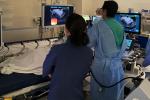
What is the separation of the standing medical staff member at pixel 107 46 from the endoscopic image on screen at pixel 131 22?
112 cm

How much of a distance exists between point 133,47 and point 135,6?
51.5 inches

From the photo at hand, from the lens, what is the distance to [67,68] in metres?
1.94

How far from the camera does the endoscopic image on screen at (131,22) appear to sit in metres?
3.67

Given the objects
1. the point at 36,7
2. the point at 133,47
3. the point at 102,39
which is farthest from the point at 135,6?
the point at 102,39

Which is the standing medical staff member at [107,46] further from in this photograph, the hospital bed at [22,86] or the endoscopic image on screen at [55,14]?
the endoscopic image on screen at [55,14]

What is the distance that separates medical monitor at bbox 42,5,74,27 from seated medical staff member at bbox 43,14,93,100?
4.58 ft

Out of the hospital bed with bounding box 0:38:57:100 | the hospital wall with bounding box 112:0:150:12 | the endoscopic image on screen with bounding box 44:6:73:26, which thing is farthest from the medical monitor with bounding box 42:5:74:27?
the hospital wall with bounding box 112:0:150:12

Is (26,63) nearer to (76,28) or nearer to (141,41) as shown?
(76,28)

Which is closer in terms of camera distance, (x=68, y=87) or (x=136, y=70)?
(x=68, y=87)

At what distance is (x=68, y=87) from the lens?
1.99 m

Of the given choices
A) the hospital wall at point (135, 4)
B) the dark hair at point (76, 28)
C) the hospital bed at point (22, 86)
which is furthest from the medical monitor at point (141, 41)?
the dark hair at point (76, 28)

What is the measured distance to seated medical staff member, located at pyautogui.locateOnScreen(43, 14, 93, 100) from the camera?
1895 mm

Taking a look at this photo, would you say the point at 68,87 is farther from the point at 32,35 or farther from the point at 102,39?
the point at 32,35

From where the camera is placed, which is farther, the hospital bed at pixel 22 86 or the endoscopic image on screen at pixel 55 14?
the endoscopic image on screen at pixel 55 14
